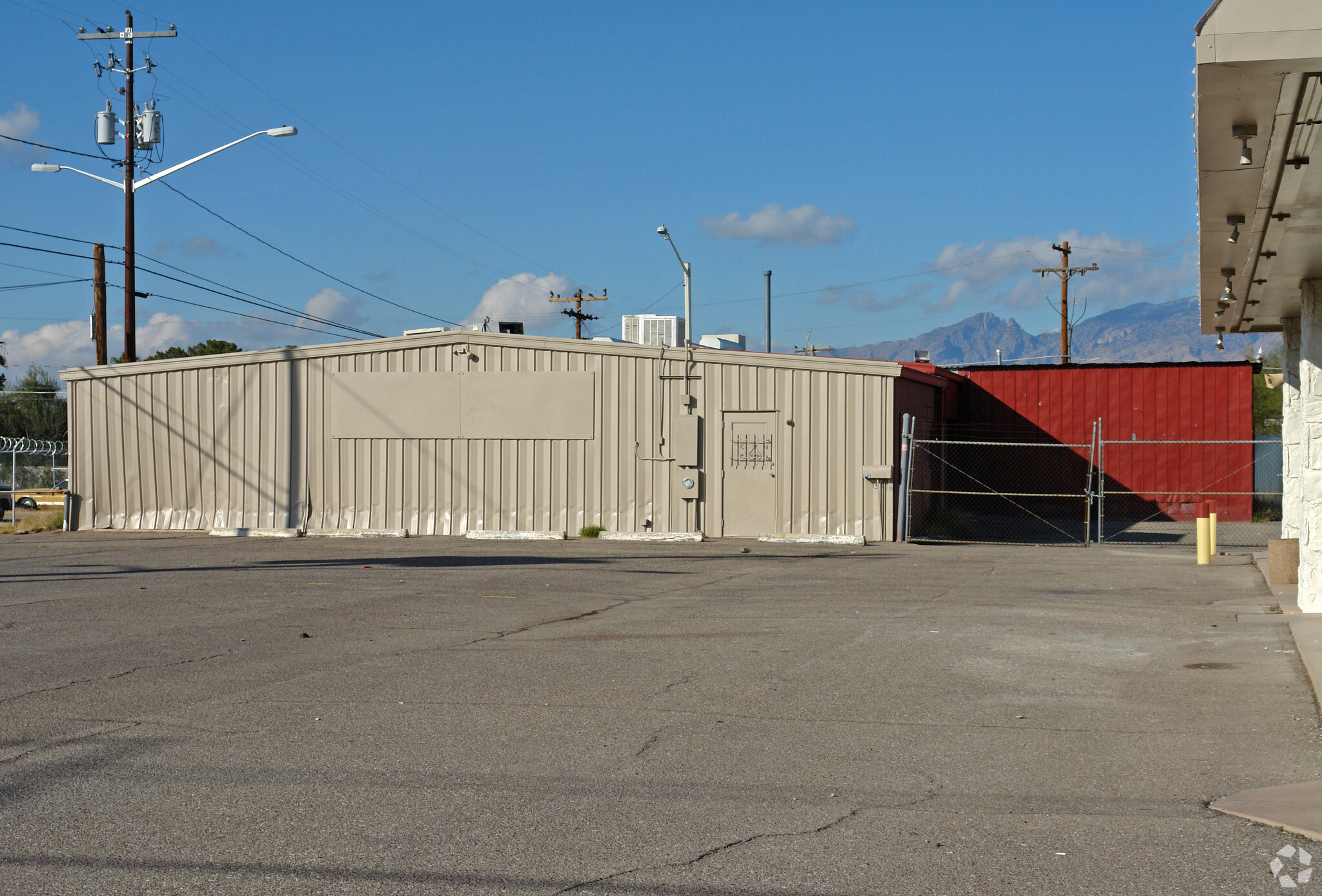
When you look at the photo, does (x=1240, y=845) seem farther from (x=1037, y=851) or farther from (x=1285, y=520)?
(x=1285, y=520)

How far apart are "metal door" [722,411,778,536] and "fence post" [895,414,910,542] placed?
2.45 meters

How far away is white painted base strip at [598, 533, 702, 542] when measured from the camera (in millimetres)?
22828

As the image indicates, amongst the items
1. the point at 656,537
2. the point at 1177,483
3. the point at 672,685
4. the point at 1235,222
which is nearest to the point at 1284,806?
the point at 672,685

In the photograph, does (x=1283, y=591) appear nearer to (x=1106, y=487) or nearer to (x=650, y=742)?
(x=650, y=742)

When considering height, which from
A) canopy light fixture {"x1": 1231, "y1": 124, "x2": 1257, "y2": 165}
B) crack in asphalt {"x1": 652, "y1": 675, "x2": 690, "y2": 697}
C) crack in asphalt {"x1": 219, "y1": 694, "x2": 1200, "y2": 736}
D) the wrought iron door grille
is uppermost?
canopy light fixture {"x1": 1231, "y1": 124, "x2": 1257, "y2": 165}

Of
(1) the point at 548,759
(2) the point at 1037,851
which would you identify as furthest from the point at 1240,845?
(1) the point at 548,759

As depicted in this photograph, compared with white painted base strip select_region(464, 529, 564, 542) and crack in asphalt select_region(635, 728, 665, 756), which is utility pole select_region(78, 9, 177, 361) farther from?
crack in asphalt select_region(635, 728, 665, 756)

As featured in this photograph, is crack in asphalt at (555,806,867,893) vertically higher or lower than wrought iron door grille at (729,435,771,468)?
lower

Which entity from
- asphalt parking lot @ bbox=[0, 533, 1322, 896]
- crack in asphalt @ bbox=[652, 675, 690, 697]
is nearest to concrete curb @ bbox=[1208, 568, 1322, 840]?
asphalt parking lot @ bbox=[0, 533, 1322, 896]

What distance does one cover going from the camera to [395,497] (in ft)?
81.6

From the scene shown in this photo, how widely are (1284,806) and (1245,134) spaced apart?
12.6 ft

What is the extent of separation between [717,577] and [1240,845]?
11.2 m

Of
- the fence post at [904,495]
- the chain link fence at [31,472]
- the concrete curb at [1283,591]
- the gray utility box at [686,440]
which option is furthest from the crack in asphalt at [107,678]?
the chain link fence at [31,472]

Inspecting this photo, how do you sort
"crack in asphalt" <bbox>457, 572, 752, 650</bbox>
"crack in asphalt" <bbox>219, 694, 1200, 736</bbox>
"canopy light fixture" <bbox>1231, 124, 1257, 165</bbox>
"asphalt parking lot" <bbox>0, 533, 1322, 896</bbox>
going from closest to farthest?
1. "asphalt parking lot" <bbox>0, 533, 1322, 896</bbox>
2. "canopy light fixture" <bbox>1231, 124, 1257, 165</bbox>
3. "crack in asphalt" <bbox>219, 694, 1200, 736</bbox>
4. "crack in asphalt" <bbox>457, 572, 752, 650</bbox>
